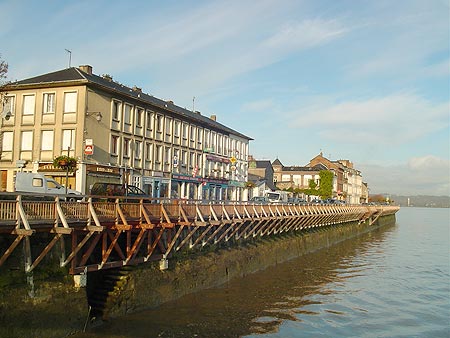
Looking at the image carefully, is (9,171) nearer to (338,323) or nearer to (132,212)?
(132,212)

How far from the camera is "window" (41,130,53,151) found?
32.9 metres

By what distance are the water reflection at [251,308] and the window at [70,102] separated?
16.7 meters

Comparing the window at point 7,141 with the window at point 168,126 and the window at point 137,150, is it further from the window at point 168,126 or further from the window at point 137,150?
the window at point 168,126

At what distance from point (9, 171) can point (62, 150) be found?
4952 mm

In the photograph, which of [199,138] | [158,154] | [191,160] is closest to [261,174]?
[199,138]

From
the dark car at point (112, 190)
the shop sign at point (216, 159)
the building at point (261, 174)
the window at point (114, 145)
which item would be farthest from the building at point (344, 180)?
the dark car at point (112, 190)

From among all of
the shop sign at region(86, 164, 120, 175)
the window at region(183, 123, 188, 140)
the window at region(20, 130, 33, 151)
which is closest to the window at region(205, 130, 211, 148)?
the window at region(183, 123, 188, 140)

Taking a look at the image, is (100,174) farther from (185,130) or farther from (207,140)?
(207,140)

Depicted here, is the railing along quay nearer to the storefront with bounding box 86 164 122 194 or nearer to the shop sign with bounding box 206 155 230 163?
the storefront with bounding box 86 164 122 194

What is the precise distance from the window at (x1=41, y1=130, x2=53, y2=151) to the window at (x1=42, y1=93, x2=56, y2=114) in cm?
145

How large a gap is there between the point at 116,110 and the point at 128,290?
2019 centimetres

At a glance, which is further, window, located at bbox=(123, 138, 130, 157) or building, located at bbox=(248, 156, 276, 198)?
building, located at bbox=(248, 156, 276, 198)

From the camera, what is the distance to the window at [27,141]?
3338 centimetres

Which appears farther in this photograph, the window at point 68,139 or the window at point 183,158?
the window at point 183,158
